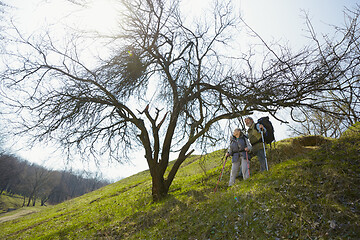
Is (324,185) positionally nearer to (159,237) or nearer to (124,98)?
(159,237)

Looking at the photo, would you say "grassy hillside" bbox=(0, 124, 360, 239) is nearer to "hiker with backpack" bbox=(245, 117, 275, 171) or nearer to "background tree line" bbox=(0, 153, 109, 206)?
"hiker with backpack" bbox=(245, 117, 275, 171)

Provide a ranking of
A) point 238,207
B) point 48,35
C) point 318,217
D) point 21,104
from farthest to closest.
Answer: point 48,35, point 21,104, point 238,207, point 318,217

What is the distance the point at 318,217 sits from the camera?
3.58 meters

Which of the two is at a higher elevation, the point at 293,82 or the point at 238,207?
Answer: the point at 293,82

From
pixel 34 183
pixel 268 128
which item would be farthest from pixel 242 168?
pixel 34 183

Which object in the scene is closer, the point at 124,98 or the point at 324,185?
the point at 324,185

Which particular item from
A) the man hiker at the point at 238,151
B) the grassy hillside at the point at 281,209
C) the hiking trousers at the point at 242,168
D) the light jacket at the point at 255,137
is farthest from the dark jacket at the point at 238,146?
the grassy hillside at the point at 281,209

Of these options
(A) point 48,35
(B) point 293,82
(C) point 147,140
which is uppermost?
(A) point 48,35

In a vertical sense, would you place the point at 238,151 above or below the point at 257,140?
below

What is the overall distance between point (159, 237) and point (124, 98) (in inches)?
237

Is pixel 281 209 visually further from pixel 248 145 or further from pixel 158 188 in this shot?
pixel 158 188

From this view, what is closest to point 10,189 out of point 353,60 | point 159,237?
point 159,237

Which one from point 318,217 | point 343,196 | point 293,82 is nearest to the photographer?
point 318,217

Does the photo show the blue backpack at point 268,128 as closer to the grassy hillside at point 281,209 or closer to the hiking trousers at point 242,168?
the grassy hillside at point 281,209
